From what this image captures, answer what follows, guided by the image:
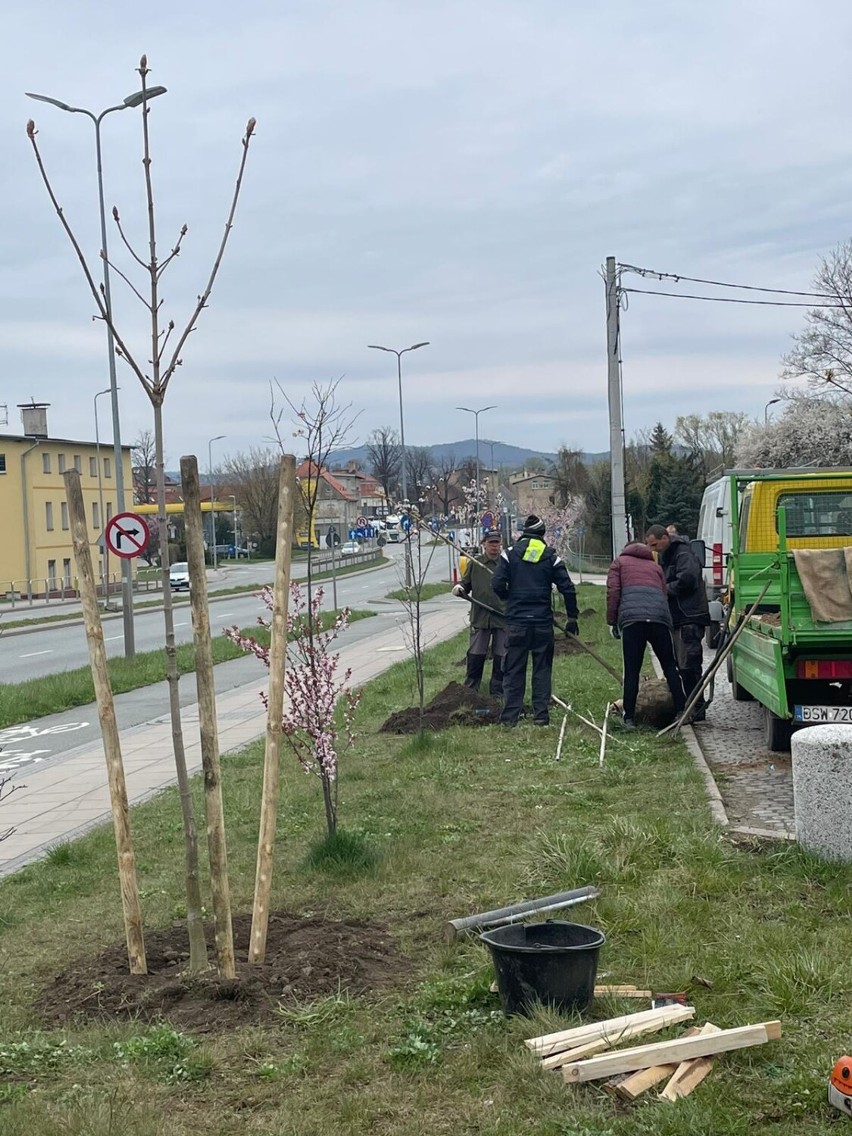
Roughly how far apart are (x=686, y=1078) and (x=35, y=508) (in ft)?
219

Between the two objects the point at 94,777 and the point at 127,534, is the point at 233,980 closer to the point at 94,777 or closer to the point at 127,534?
the point at 94,777

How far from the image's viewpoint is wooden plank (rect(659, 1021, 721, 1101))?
3902 millimetres

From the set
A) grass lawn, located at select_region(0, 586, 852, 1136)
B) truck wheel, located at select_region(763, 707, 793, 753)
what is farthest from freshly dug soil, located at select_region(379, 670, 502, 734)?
grass lawn, located at select_region(0, 586, 852, 1136)

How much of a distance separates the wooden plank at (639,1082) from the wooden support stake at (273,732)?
1.84 metres

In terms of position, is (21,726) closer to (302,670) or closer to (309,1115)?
(302,670)

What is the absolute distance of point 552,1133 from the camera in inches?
147

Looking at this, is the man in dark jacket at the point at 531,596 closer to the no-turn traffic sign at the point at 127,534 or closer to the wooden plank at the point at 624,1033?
the no-turn traffic sign at the point at 127,534

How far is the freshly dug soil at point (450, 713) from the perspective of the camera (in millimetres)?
12930

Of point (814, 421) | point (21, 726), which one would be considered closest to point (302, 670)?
point (21, 726)

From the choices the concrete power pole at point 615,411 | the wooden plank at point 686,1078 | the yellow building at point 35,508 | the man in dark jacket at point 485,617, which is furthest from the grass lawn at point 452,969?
the yellow building at point 35,508

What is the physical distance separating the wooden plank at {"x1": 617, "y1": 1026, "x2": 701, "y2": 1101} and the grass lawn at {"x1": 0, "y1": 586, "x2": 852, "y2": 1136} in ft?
0.14

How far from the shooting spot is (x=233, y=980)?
5129 millimetres

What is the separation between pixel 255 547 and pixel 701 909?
107 metres

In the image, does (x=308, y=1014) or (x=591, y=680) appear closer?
(x=308, y=1014)
